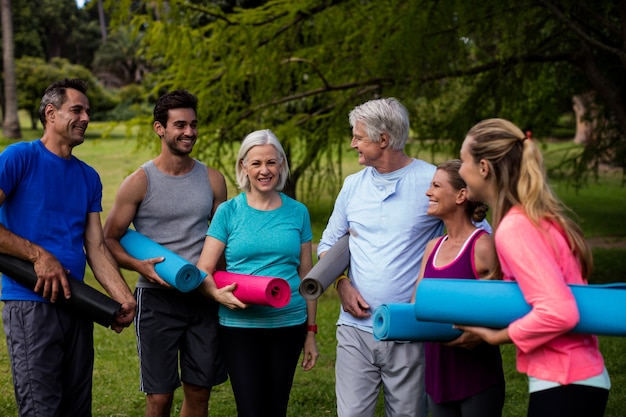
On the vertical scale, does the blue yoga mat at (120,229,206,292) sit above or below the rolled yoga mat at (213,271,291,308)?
above

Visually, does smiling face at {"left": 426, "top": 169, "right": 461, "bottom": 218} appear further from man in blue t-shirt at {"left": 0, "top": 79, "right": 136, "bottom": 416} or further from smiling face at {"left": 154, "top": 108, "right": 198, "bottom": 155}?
man in blue t-shirt at {"left": 0, "top": 79, "right": 136, "bottom": 416}

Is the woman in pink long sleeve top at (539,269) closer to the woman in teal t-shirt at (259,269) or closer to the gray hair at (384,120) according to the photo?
the gray hair at (384,120)

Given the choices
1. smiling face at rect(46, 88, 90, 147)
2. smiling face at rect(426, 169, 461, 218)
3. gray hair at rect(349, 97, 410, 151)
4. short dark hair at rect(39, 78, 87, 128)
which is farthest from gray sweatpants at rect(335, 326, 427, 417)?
short dark hair at rect(39, 78, 87, 128)

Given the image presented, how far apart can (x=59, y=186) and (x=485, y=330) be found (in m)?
2.05

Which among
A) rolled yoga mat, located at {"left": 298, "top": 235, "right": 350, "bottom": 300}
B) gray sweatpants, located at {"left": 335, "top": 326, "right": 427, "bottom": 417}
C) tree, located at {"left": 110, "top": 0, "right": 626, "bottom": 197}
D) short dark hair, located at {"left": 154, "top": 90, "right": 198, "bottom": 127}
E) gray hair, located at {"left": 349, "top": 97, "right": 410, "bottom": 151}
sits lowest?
gray sweatpants, located at {"left": 335, "top": 326, "right": 427, "bottom": 417}

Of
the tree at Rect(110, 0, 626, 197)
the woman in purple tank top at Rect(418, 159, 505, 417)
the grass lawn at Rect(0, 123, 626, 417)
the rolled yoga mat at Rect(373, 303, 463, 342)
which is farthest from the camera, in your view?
the tree at Rect(110, 0, 626, 197)

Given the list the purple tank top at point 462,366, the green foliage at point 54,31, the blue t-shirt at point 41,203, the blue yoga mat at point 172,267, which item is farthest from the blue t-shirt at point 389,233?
the green foliage at point 54,31

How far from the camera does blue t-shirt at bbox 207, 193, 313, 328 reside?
4160mm

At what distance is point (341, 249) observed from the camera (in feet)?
13.3

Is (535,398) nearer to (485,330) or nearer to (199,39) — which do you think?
(485,330)

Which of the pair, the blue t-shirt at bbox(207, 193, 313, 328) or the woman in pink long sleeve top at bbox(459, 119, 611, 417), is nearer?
the woman in pink long sleeve top at bbox(459, 119, 611, 417)

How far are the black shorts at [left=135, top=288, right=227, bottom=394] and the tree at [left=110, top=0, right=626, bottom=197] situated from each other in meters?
4.97

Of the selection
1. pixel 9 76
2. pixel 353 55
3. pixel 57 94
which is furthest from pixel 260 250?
pixel 9 76

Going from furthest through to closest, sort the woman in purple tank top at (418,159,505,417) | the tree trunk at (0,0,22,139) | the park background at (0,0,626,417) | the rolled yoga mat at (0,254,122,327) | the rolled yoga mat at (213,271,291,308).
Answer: the tree trunk at (0,0,22,139), the park background at (0,0,626,417), the rolled yoga mat at (213,271,291,308), the rolled yoga mat at (0,254,122,327), the woman in purple tank top at (418,159,505,417)
